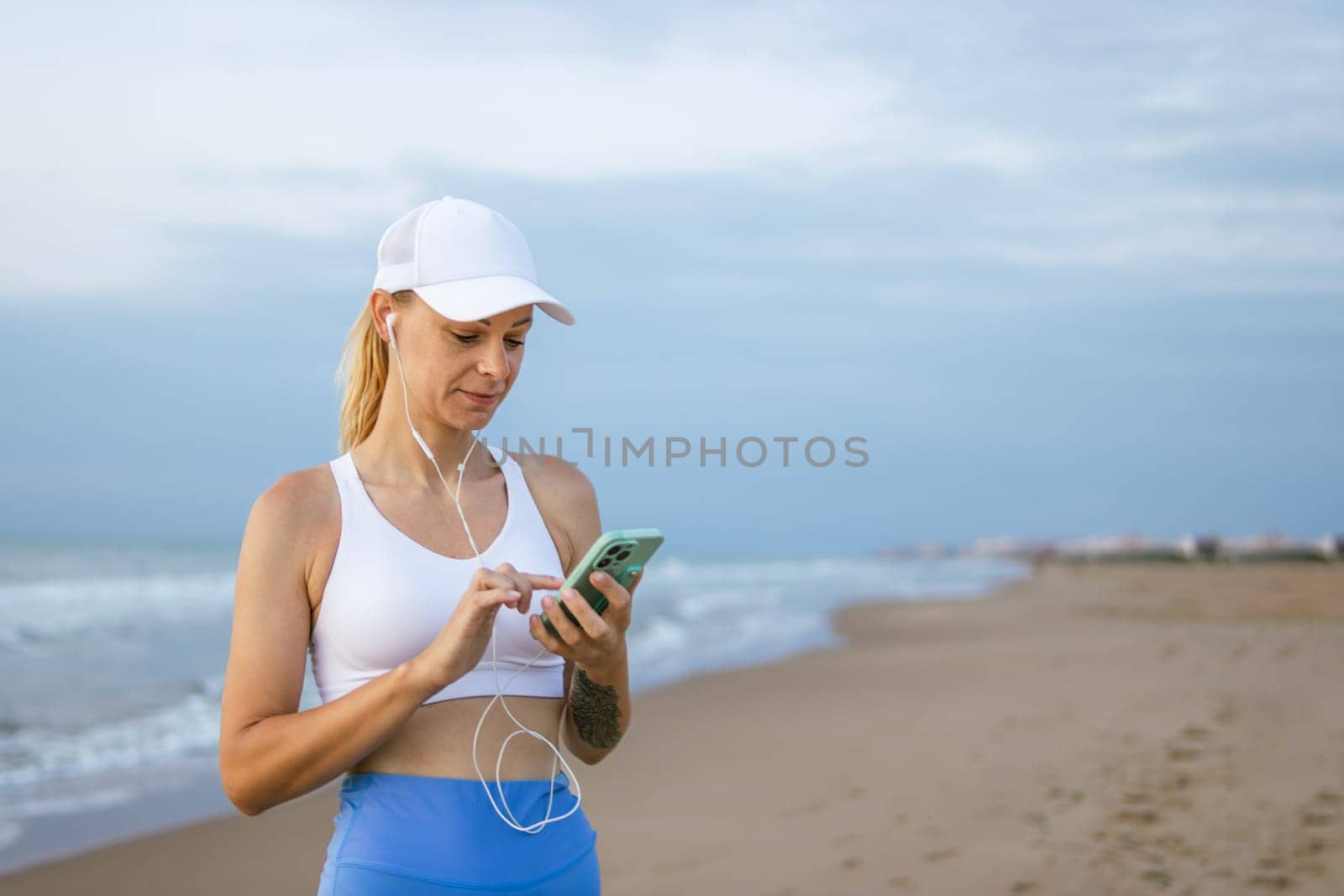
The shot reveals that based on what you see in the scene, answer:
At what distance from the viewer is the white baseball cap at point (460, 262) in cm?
201

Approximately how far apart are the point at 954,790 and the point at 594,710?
202 inches

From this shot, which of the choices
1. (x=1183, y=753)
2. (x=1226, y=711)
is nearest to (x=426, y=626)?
(x=1183, y=753)

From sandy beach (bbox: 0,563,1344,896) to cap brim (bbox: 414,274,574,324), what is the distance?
400 centimetres

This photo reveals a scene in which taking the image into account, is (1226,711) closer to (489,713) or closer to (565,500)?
(565,500)

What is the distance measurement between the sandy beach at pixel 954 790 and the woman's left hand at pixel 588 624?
369cm

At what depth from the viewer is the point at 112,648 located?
1334 cm

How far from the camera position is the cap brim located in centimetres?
198

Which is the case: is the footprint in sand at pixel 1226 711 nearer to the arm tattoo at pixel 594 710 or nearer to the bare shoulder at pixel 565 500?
the arm tattoo at pixel 594 710

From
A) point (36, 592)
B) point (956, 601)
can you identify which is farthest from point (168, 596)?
point (956, 601)

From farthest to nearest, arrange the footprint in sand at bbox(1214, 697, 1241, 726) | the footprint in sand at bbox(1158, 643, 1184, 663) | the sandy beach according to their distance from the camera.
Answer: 1. the footprint in sand at bbox(1158, 643, 1184, 663)
2. the footprint in sand at bbox(1214, 697, 1241, 726)
3. the sandy beach

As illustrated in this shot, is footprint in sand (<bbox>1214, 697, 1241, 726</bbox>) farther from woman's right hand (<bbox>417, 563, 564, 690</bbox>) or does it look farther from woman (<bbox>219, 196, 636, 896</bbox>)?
woman's right hand (<bbox>417, 563, 564, 690</bbox>)

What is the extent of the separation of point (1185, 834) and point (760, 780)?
2.72 m

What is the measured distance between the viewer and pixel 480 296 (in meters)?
2.00

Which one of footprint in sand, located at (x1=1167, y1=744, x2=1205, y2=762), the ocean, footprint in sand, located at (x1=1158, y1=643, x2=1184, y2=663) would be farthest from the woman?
footprint in sand, located at (x1=1158, y1=643, x2=1184, y2=663)
